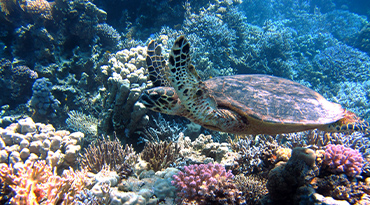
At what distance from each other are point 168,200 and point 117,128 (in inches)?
87.9

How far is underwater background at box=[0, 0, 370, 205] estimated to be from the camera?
2.21 m

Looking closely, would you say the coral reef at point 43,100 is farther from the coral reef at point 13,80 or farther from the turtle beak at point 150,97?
the turtle beak at point 150,97

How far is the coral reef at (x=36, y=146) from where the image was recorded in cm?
319

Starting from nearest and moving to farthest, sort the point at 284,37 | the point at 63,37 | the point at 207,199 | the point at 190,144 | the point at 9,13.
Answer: the point at 207,199
the point at 190,144
the point at 9,13
the point at 63,37
the point at 284,37

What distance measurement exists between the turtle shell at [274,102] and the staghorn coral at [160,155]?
4.36 ft

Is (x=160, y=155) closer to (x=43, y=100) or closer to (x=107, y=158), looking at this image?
(x=107, y=158)

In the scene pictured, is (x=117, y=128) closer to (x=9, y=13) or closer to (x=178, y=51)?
(x=178, y=51)

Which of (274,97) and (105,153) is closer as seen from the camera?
(274,97)

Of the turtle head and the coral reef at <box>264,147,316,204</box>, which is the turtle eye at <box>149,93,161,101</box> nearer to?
the turtle head

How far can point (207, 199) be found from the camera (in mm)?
2195

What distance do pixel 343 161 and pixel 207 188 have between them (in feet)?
5.86

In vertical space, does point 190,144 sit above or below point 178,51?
below

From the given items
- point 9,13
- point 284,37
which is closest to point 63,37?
point 9,13

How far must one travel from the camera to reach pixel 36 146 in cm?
333
